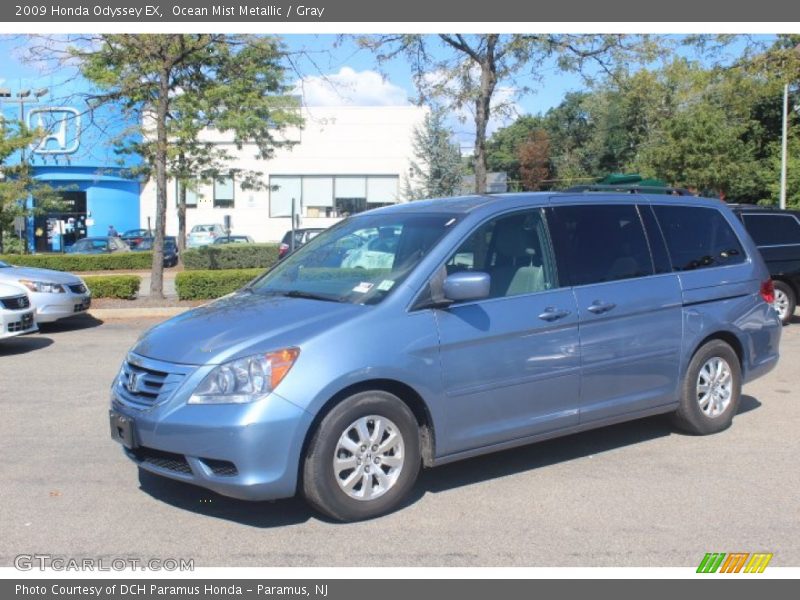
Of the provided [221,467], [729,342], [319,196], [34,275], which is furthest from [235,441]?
[319,196]

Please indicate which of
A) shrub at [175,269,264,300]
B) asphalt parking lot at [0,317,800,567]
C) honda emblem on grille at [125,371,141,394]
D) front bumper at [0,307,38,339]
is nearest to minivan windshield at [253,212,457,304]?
honda emblem on grille at [125,371,141,394]

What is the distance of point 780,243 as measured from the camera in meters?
13.4

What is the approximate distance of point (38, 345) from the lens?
11.9 m

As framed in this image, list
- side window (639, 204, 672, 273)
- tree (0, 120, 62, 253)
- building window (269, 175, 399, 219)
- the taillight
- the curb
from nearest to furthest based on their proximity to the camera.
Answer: side window (639, 204, 672, 273), the taillight, the curb, tree (0, 120, 62, 253), building window (269, 175, 399, 219)

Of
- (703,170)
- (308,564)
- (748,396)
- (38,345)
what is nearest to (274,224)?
(703,170)

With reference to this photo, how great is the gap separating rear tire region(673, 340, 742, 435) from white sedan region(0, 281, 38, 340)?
819 centimetres

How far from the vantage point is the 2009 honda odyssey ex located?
460 cm

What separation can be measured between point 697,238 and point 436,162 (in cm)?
3574

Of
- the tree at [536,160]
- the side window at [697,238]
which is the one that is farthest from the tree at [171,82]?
the tree at [536,160]

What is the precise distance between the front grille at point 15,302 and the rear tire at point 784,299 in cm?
1120

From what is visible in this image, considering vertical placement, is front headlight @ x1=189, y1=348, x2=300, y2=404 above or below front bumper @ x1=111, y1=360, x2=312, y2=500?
above

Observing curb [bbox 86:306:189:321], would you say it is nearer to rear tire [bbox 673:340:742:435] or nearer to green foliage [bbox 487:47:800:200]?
green foliage [bbox 487:47:800:200]

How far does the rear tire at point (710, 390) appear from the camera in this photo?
6.48m

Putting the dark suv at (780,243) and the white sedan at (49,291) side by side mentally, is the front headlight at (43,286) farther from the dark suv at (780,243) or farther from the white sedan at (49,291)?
the dark suv at (780,243)
